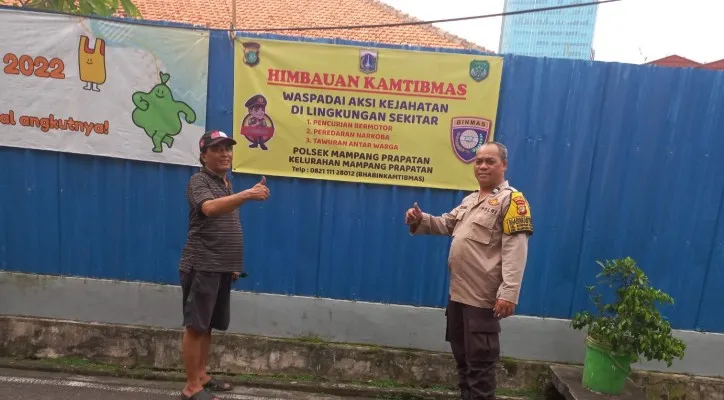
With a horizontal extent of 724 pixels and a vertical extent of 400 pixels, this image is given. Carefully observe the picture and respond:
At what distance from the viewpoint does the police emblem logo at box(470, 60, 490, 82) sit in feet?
10.4

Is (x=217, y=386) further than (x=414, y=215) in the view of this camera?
Yes

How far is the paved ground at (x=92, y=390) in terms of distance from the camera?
3057 millimetres

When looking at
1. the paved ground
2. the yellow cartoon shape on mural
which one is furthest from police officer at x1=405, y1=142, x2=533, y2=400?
the yellow cartoon shape on mural

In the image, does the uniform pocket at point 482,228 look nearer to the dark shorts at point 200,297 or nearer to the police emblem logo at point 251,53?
the dark shorts at point 200,297

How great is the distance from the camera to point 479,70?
10.4 ft

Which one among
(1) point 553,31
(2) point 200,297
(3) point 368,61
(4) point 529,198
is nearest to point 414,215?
(4) point 529,198

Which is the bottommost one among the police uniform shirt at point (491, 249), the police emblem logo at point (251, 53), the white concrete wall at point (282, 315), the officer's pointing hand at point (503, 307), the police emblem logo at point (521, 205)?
the white concrete wall at point (282, 315)

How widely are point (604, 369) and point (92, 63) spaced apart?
417 cm

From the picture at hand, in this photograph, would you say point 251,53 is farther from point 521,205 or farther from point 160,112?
point 521,205

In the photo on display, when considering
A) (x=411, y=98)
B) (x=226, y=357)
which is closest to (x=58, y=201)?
(x=226, y=357)

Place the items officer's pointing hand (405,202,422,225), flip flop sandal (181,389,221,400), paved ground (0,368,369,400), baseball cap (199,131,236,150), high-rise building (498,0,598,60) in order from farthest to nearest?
high-rise building (498,0,598,60), paved ground (0,368,369,400), flip flop sandal (181,389,221,400), officer's pointing hand (405,202,422,225), baseball cap (199,131,236,150)

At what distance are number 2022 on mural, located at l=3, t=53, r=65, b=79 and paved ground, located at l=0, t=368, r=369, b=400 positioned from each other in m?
2.19

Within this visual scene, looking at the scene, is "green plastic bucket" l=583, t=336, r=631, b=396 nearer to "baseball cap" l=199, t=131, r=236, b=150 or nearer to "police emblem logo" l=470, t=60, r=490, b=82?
"police emblem logo" l=470, t=60, r=490, b=82

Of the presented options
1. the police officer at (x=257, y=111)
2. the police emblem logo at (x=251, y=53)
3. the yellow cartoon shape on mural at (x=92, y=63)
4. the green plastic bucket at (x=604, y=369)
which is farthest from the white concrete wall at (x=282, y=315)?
the police emblem logo at (x=251, y=53)
